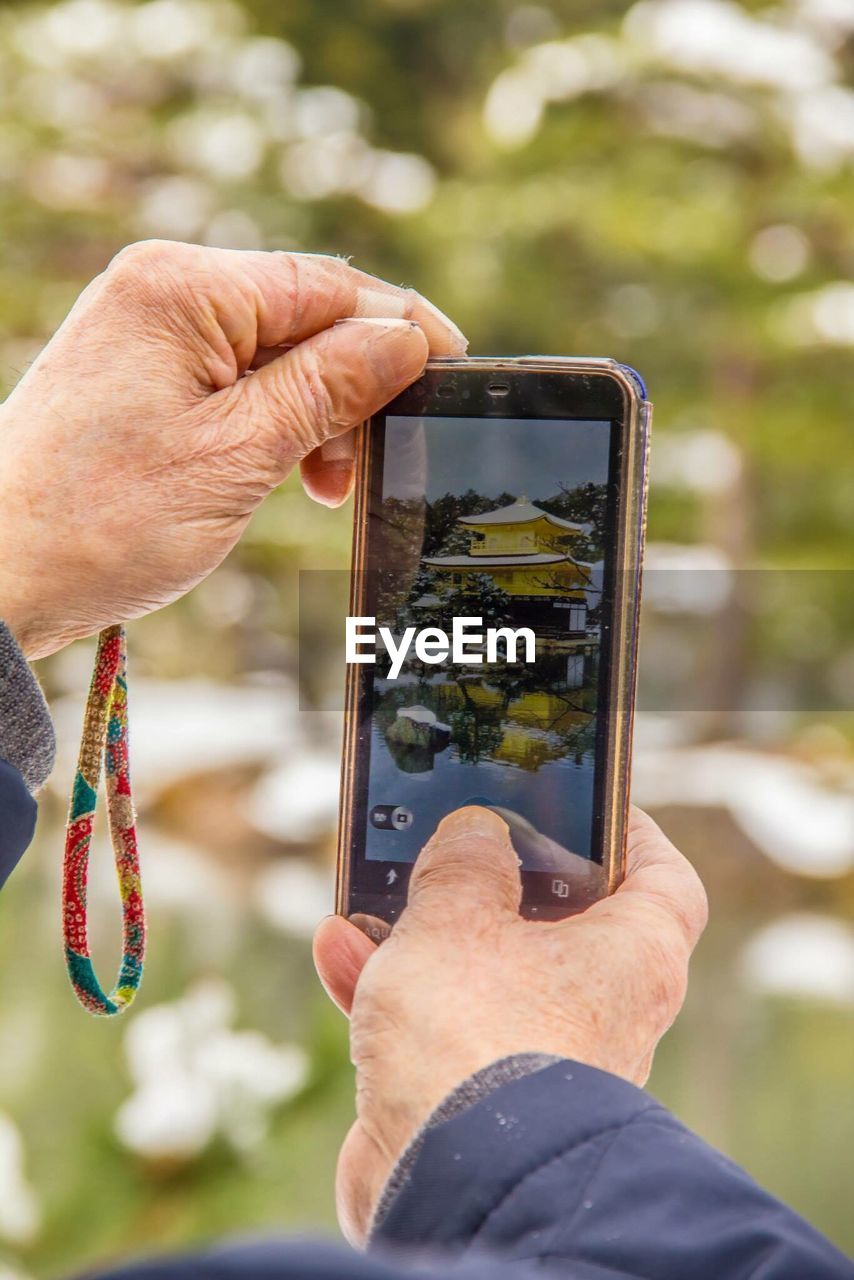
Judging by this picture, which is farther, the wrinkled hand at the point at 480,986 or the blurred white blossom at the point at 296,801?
the blurred white blossom at the point at 296,801

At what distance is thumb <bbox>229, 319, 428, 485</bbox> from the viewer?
1.13 feet

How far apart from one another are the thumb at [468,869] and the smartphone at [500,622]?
0.02m

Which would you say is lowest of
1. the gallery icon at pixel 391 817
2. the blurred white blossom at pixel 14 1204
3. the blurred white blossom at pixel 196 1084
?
the blurred white blossom at pixel 14 1204

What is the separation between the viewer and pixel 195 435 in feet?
1.12

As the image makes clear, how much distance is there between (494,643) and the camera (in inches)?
14.4

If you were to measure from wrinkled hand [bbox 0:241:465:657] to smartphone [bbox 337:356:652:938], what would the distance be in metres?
0.03

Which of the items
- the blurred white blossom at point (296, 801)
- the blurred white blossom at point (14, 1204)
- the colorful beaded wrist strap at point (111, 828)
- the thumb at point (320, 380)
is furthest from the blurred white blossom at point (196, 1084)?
the blurred white blossom at point (296, 801)

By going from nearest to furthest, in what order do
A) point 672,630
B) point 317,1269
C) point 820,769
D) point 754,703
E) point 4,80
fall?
point 317,1269 → point 4,80 → point 820,769 → point 754,703 → point 672,630

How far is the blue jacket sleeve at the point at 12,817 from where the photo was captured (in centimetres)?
31

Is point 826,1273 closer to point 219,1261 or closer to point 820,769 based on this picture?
point 219,1261

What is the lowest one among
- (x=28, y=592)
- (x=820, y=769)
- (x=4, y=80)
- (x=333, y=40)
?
(x=820, y=769)

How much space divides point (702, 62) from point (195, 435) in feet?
7.04

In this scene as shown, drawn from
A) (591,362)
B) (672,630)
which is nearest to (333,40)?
(672,630)

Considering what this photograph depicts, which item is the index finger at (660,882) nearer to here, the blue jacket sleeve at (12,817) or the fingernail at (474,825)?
the fingernail at (474,825)
